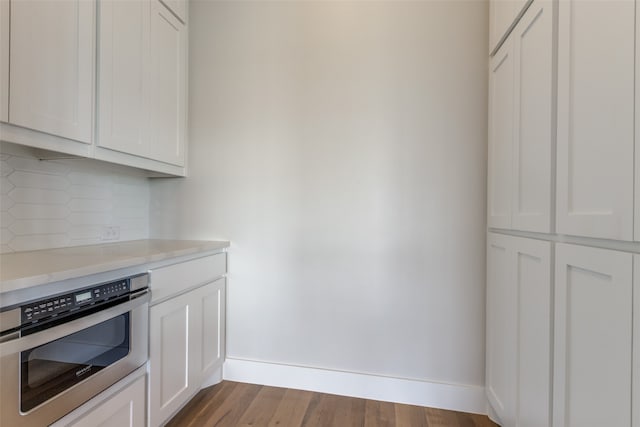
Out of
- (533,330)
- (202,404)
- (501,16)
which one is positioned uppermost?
(501,16)

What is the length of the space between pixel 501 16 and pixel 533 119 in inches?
26.6

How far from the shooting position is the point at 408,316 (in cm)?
178

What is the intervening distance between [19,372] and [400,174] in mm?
1748

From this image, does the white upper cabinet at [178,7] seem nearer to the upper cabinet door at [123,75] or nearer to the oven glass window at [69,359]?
the upper cabinet door at [123,75]

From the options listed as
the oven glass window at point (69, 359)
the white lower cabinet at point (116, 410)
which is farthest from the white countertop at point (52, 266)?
the white lower cabinet at point (116, 410)

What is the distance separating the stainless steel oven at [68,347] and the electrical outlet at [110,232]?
0.73 meters

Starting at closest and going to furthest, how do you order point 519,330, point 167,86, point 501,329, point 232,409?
point 519,330 → point 501,329 → point 232,409 → point 167,86

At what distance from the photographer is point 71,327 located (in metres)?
0.97

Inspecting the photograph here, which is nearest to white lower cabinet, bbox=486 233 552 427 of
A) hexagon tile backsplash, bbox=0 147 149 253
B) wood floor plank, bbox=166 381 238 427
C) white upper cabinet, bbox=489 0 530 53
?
white upper cabinet, bbox=489 0 530 53

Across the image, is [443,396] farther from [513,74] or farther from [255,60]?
[255,60]

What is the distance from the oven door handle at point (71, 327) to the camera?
2.67ft

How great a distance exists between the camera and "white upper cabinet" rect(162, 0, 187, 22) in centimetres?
179

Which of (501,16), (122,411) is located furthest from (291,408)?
(501,16)

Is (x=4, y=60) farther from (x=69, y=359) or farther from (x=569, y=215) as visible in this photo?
(x=569, y=215)
